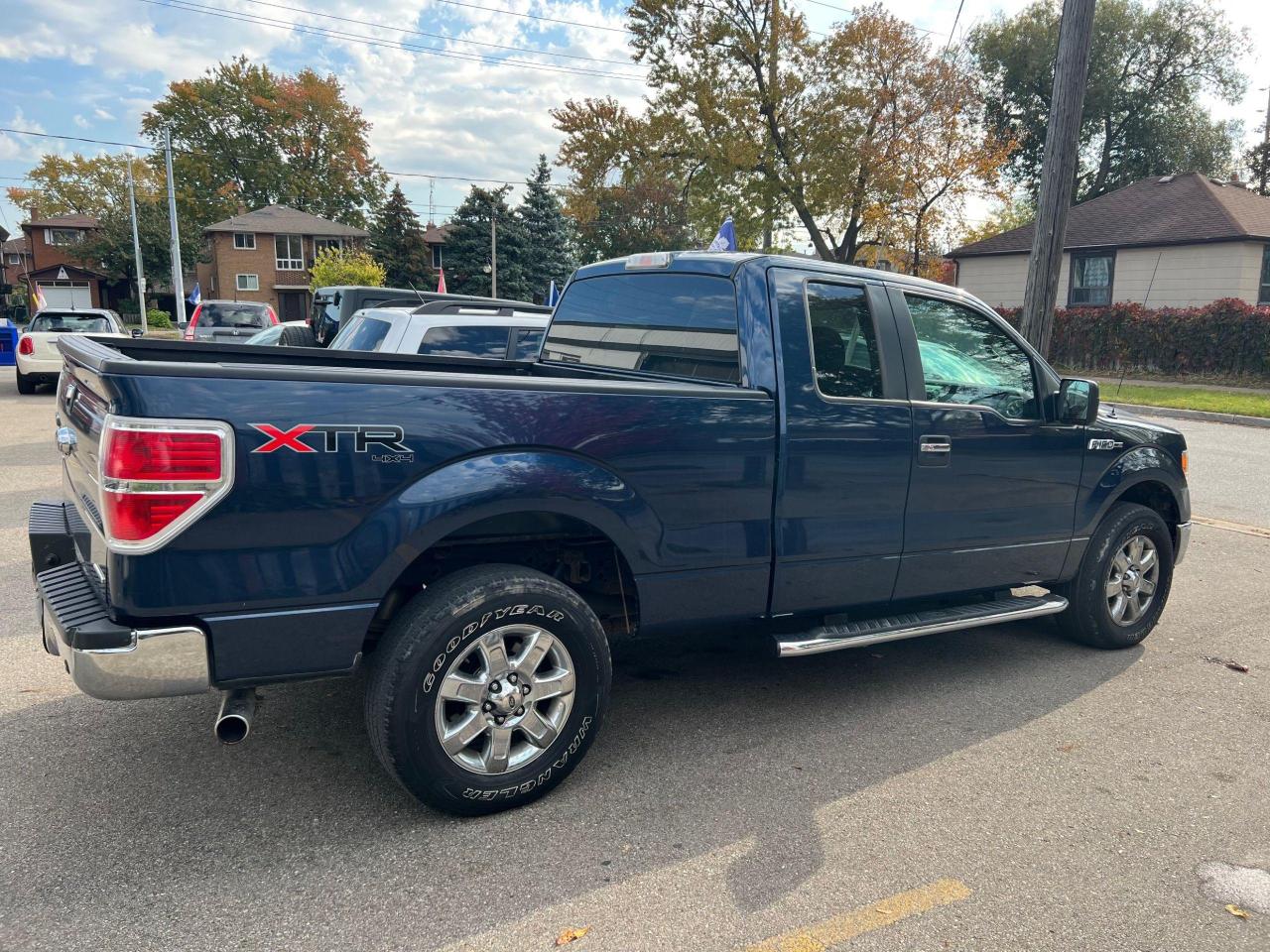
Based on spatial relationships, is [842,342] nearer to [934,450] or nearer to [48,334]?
[934,450]

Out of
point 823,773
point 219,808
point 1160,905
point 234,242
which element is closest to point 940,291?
point 823,773

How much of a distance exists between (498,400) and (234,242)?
65331 mm

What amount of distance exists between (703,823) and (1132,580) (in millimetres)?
3245

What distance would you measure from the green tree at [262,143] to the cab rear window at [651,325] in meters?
72.4

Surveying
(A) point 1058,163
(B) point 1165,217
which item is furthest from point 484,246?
(A) point 1058,163

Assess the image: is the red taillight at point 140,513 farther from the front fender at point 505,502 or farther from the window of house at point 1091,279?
the window of house at point 1091,279

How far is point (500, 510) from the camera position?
314 cm

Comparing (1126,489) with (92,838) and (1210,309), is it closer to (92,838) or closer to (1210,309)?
(92,838)

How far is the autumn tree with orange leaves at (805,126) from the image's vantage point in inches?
1139

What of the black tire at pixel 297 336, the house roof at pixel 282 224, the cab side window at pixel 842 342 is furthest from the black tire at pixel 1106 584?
the house roof at pixel 282 224

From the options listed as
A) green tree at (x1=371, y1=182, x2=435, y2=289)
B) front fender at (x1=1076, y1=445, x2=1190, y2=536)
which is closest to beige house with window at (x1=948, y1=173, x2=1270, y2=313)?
front fender at (x1=1076, y1=445, x2=1190, y2=536)

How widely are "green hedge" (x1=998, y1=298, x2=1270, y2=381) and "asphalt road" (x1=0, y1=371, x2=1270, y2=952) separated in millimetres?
21423

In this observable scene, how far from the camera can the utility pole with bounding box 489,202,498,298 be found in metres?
→ 48.4

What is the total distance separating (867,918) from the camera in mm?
2748
